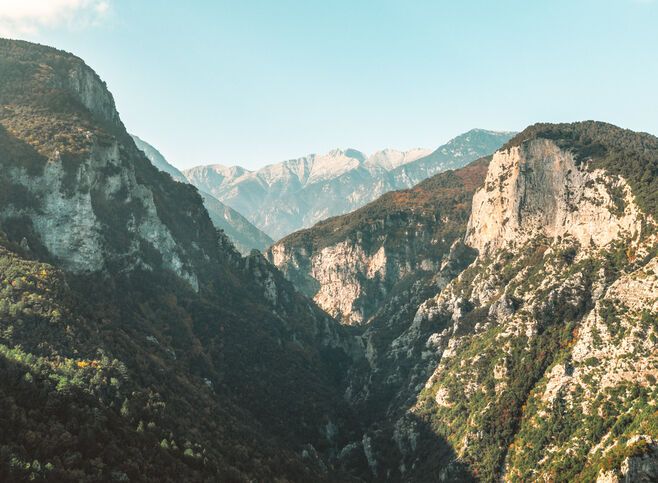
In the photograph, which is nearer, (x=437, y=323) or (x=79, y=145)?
(x=79, y=145)

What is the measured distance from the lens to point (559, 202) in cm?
17325

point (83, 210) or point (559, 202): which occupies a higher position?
point (83, 210)

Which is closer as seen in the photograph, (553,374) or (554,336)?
(553,374)

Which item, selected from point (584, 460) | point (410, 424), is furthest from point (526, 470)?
point (410, 424)

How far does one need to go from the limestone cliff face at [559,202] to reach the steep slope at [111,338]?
295 feet

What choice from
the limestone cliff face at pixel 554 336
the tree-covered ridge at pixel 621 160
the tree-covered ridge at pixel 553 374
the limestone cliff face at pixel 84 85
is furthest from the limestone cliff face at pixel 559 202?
the limestone cliff face at pixel 84 85

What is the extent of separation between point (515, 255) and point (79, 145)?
459ft

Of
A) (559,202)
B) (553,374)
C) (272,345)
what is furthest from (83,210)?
(559,202)

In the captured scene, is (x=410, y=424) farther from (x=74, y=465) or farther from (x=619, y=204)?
(x=74, y=465)

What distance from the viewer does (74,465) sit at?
56.2 meters

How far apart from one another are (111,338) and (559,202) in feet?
460

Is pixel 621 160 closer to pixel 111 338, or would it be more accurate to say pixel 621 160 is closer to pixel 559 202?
pixel 559 202

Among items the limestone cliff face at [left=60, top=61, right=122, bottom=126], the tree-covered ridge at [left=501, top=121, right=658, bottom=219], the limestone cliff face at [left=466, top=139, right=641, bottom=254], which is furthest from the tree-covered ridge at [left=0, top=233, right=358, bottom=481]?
the tree-covered ridge at [left=501, top=121, right=658, bottom=219]

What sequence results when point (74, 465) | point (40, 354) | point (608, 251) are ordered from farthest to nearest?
point (608, 251), point (40, 354), point (74, 465)
